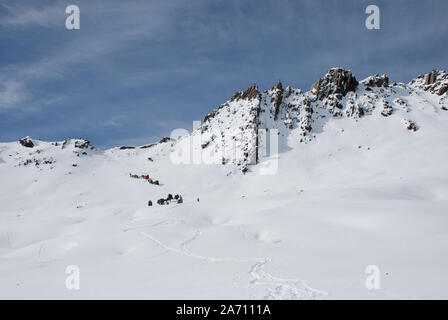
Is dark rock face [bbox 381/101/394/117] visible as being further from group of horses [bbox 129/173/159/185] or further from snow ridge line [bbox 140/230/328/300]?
snow ridge line [bbox 140/230/328/300]

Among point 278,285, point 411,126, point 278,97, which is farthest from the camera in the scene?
point 278,97

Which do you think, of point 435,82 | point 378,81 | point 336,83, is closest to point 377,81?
point 378,81

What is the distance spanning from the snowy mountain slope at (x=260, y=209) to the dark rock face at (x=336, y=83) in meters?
0.40

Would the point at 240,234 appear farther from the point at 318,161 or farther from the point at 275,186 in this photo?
the point at 318,161

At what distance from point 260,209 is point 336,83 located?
60.3m

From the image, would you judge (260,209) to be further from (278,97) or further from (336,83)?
(336,83)

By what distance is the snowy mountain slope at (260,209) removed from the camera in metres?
10.2

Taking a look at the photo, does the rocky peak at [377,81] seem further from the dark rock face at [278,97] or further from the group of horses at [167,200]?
the group of horses at [167,200]

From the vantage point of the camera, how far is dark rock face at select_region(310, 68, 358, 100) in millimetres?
72062

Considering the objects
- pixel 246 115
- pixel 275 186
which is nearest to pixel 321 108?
pixel 246 115

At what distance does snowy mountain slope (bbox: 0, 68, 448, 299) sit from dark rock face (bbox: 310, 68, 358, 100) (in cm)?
40

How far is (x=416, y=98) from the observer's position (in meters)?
68.2

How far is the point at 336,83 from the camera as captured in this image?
7231 cm

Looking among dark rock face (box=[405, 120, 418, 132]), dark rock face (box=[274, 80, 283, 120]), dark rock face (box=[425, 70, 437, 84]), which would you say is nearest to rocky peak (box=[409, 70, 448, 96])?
dark rock face (box=[425, 70, 437, 84])
